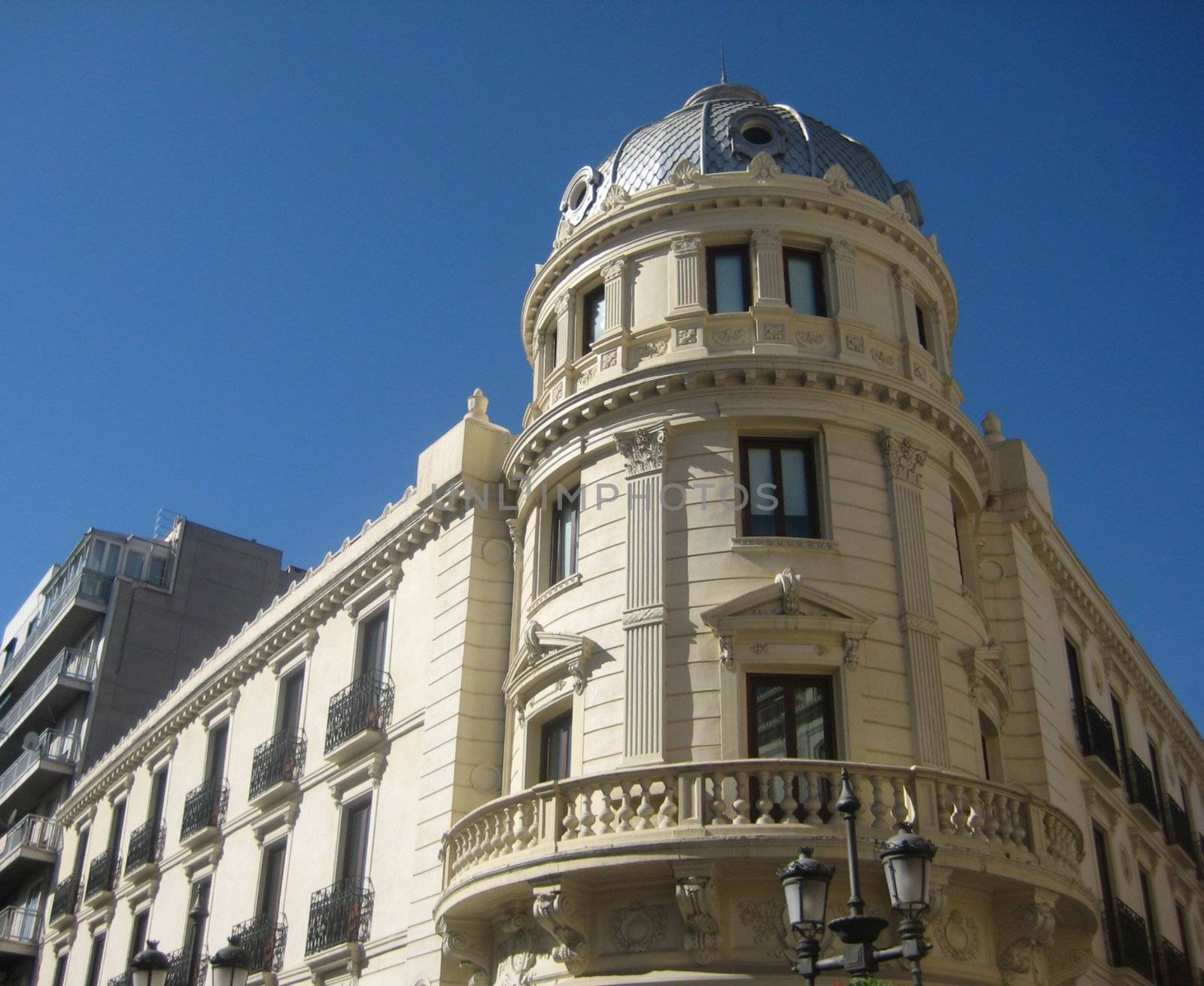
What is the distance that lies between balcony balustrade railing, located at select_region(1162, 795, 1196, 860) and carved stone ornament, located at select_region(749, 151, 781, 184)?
15.9 metres

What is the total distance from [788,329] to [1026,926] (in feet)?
31.4

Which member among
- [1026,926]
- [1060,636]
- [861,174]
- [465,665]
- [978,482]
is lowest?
[1026,926]

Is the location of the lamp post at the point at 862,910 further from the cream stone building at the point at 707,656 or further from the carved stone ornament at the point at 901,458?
the carved stone ornament at the point at 901,458

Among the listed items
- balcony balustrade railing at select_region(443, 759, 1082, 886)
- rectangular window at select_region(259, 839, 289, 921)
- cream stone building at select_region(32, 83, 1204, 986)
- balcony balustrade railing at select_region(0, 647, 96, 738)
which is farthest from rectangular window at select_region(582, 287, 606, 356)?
balcony balustrade railing at select_region(0, 647, 96, 738)

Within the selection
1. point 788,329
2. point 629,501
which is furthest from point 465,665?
point 788,329

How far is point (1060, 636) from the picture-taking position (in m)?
25.6

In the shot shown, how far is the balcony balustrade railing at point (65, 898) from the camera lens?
38312mm

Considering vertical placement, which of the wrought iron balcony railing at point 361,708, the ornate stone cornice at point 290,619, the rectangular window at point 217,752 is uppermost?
the ornate stone cornice at point 290,619

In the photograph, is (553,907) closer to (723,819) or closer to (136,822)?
(723,819)

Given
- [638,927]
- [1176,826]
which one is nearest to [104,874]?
[638,927]

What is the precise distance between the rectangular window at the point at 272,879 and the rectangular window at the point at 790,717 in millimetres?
11894

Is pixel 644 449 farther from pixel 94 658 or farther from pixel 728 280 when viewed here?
pixel 94 658

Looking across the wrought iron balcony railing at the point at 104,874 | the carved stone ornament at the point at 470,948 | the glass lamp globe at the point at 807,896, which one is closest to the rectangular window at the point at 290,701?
the wrought iron balcony railing at the point at 104,874

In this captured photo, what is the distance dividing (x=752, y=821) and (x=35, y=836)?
33.9 meters
